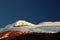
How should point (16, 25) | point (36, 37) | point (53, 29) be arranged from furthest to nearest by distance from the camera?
point (16, 25), point (53, 29), point (36, 37)

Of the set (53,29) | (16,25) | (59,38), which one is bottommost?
(59,38)

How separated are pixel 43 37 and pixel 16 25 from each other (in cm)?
132

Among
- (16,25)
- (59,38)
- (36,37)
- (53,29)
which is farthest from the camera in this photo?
(16,25)

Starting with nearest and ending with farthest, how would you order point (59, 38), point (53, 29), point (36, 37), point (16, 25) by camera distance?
point (59, 38) → point (36, 37) → point (53, 29) → point (16, 25)

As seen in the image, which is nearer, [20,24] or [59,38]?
[59,38]

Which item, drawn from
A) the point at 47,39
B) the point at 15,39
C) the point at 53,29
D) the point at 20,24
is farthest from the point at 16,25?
the point at 47,39

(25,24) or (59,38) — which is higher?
(25,24)

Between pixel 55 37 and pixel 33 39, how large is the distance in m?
0.15

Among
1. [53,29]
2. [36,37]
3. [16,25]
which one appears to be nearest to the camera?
[36,37]

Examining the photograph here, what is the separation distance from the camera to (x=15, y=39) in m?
1.43

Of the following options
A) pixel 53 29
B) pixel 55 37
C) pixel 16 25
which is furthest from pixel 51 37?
pixel 16 25

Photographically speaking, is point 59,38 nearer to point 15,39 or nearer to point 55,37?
point 55,37

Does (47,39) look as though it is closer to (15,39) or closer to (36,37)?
(36,37)

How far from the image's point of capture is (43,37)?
4.37 feet
